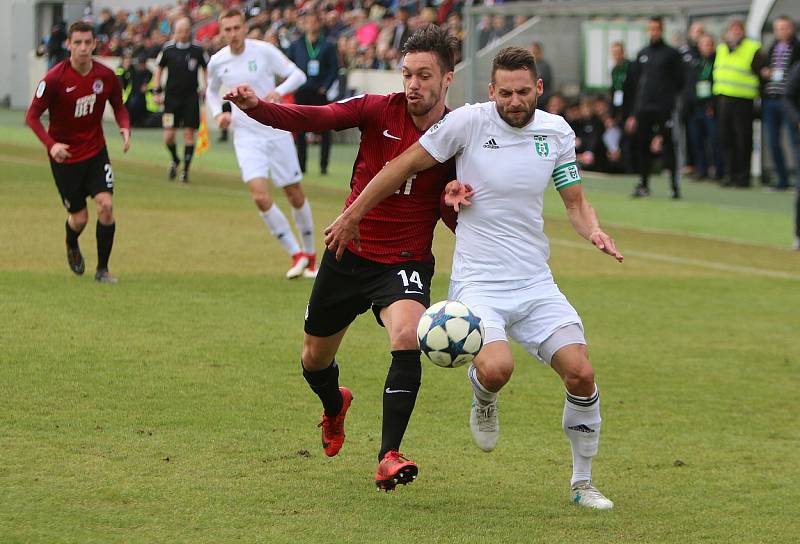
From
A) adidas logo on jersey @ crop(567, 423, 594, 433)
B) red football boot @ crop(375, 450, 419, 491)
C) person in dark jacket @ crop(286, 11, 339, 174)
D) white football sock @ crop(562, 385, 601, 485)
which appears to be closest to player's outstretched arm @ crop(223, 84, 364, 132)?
red football boot @ crop(375, 450, 419, 491)

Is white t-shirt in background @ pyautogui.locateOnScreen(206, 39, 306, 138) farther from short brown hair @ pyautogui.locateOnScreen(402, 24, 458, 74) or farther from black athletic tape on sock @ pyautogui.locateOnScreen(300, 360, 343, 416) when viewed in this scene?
short brown hair @ pyautogui.locateOnScreen(402, 24, 458, 74)

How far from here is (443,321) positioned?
619 cm

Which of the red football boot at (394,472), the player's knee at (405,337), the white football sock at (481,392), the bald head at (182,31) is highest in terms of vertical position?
the bald head at (182,31)

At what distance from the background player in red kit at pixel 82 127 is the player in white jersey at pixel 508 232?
20.3ft

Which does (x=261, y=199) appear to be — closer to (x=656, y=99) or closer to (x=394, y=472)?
(x=394, y=472)

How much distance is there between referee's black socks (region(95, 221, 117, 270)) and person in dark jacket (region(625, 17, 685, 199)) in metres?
10.8

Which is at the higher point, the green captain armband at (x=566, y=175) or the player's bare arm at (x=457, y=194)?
the green captain armband at (x=566, y=175)

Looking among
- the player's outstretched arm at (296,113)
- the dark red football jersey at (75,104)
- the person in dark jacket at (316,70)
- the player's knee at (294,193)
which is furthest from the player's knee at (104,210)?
the person in dark jacket at (316,70)

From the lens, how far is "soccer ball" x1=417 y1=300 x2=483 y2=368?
6133 mm

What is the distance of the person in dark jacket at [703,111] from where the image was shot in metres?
22.9

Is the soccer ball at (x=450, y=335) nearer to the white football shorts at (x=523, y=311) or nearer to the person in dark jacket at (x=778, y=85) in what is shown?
the white football shorts at (x=523, y=311)

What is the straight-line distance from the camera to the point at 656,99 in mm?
21172

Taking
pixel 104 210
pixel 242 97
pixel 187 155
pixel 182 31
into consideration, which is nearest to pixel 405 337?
pixel 242 97

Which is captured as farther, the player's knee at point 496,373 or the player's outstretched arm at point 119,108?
the player's outstretched arm at point 119,108
